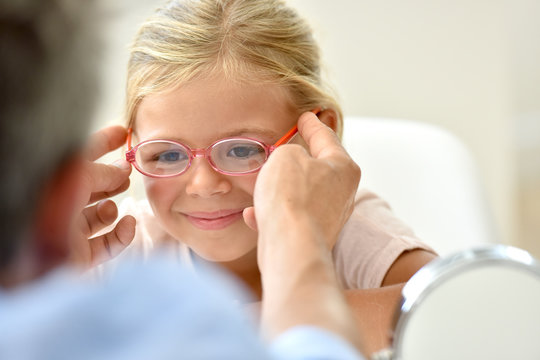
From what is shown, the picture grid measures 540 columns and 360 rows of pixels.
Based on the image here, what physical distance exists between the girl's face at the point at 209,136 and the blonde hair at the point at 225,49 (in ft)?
0.07

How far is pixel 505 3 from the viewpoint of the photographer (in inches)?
98.7

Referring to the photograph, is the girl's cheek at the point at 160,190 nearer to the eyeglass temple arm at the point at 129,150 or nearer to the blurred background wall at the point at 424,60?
the eyeglass temple arm at the point at 129,150

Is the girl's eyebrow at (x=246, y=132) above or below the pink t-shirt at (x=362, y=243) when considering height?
above

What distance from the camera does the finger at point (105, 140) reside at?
1434 mm

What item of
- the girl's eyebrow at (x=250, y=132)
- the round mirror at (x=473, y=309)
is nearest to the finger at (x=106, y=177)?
the girl's eyebrow at (x=250, y=132)

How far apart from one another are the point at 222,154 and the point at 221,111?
0.23ft

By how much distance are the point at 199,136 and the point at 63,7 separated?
0.76 m

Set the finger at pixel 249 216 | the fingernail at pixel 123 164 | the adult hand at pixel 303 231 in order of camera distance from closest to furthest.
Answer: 1. the adult hand at pixel 303 231
2. the finger at pixel 249 216
3. the fingernail at pixel 123 164

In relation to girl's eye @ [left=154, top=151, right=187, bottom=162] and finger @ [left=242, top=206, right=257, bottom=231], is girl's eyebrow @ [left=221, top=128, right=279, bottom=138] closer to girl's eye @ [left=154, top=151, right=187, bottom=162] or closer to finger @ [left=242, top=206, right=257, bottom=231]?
girl's eye @ [left=154, top=151, right=187, bottom=162]

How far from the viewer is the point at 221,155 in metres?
1.31

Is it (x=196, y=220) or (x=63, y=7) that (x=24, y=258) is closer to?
(x=63, y=7)

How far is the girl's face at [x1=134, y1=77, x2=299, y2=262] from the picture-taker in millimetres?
1311

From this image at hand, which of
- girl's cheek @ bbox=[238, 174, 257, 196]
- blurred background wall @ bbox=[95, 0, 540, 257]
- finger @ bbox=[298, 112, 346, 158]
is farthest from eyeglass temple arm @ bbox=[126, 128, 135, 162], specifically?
blurred background wall @ bbox=[95, 0, 540, 257]

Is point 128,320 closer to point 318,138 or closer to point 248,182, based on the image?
point 318,138
